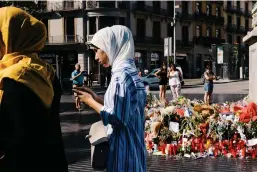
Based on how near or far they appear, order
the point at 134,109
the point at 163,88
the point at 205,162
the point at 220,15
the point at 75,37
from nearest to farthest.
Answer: the point at 134,109 < the point at 205,162 < the point at 163,88 < the point at 75,37 < the point at 220,15

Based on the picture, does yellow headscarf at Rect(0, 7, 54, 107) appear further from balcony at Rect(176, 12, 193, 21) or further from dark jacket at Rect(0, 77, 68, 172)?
balcony at Rect(176, 12, 193, 21)

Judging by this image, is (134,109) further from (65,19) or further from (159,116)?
(65,19)

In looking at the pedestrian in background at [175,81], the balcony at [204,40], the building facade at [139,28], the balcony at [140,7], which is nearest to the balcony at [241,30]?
the building facade at [139,28]

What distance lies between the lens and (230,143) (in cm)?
677

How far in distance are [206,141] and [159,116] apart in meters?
0.94

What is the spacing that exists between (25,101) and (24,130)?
13 cm

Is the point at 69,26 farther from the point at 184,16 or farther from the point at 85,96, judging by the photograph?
the point at 85,96

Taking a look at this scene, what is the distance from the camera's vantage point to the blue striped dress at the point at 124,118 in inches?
104

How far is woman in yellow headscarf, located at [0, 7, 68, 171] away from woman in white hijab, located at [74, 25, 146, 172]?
1.64 feet

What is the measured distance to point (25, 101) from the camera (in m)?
2.00

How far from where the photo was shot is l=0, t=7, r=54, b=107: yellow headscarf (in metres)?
2.06

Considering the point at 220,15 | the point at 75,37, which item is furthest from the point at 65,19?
the point at 220,15

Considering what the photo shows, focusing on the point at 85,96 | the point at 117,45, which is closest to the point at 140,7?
the point at 117,45

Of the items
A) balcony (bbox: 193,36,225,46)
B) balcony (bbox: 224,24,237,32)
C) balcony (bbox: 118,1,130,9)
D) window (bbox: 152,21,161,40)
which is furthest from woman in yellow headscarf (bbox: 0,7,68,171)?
balcony (bbox: 224,24,237,32)
